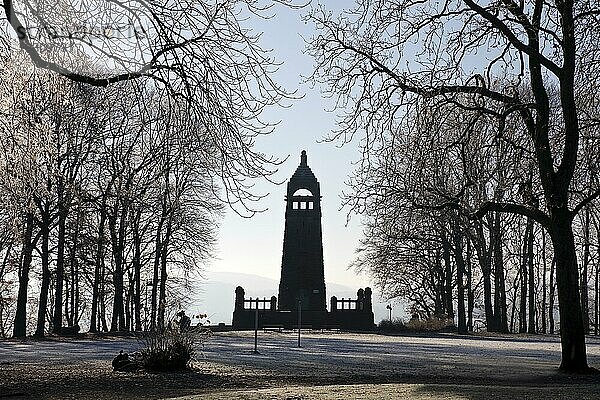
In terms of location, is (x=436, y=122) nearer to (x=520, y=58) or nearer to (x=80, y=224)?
(x=520, y=58)

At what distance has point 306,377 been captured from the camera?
15.1m

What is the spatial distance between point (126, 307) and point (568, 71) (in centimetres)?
3250

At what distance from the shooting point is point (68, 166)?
3409 centimetres

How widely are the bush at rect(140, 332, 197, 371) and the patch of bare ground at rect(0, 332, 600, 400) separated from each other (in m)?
0.42

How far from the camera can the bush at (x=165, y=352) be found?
16.3 metres

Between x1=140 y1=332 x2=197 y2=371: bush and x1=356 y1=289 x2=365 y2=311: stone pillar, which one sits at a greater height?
x1=356 y1=289 x2=365 y2=311: stone pillar

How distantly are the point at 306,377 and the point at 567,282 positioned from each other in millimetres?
5842

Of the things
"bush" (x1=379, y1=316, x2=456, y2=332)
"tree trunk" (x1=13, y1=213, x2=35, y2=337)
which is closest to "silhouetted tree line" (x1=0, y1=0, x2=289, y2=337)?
"tree trunk" (x1=13, y1=213, x2=35, y2=337)

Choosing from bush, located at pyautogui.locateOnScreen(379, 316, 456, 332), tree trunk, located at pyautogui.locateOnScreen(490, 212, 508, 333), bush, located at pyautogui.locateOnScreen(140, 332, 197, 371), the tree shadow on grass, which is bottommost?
the tree shadow on grass

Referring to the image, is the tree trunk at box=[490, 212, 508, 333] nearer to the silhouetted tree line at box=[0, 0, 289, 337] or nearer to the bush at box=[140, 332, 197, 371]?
the silhouetted tree line at box=[0, 0, 289, 337]

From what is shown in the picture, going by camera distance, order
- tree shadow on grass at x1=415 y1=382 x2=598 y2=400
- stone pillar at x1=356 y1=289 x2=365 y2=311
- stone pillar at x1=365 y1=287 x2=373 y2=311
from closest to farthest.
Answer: tree shadow on grass at x1=415 y1=382 x2=598 y2=400
stone pillar at x1=365 y1=287 x2=373 y2=311
stone pillar at x1=356 y1=289 x2=365 y2=311

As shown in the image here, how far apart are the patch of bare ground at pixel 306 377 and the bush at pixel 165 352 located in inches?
16.5

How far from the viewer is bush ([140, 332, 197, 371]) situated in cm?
1627

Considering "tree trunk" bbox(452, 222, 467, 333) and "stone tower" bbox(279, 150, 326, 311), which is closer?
"tree trunk" bbox(452, 222, 467, 333)
